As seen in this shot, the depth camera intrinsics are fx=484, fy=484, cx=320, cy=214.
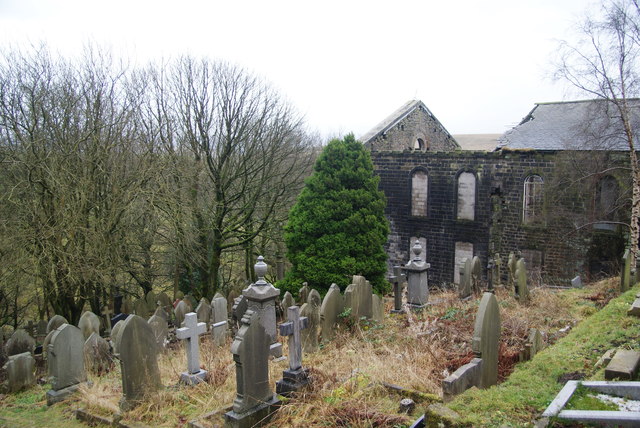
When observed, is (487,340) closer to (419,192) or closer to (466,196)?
(466,196)

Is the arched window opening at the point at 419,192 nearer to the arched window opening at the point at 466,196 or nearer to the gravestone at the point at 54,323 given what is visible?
the arched window opening at the point at 466,196

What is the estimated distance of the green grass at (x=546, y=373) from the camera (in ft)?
12.8

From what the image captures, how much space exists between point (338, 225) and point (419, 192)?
26.9 feet

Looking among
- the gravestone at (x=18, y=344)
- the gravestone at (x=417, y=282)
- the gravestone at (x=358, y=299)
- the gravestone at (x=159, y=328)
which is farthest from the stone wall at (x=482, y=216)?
the gravestone at (x=18, y=344)

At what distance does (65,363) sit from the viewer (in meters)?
6.87

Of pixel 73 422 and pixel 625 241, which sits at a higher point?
pixel 625 241

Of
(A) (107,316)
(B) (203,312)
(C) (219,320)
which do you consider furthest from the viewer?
(A) (107,316)

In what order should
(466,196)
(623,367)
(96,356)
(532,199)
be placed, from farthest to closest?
(466,196) → (532,199) → (96,356) → (623,367)

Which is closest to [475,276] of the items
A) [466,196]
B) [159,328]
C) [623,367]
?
[159,328]

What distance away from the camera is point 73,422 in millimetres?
5953

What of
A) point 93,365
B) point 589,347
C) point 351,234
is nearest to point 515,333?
point 589,347

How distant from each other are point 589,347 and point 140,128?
11900mm

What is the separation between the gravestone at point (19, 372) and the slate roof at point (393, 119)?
1686cm

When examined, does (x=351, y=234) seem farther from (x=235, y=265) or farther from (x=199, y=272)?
(x=235, y=265)
